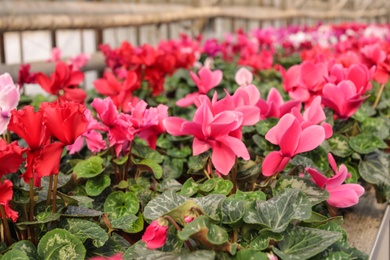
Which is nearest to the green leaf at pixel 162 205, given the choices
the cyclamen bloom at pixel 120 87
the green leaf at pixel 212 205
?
the green leaf at pixel 212 205

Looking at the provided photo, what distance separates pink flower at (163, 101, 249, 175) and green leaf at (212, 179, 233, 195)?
0.12 feet

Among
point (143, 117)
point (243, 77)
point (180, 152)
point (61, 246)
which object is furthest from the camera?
point (243, 77)

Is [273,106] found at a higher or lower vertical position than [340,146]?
higher

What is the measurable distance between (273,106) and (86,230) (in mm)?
653

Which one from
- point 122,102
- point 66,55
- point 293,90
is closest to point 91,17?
point 66,55

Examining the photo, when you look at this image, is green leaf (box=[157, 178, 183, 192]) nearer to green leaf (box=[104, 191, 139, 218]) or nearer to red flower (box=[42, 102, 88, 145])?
green leaf (box=[104, 191, 139, 218])

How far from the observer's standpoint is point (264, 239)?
972 mm

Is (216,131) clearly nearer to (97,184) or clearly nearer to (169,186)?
(169,186)

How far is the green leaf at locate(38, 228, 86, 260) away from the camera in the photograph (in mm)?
992

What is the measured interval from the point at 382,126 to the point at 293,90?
1.17ft

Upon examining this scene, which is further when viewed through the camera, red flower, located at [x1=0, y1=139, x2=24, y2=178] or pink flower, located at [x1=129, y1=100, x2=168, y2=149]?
pink flower, located at [x1=129, y1=100, x2=168, y2=149]

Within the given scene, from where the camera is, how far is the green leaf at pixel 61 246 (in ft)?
3.26

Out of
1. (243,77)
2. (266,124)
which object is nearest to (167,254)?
(266,124)

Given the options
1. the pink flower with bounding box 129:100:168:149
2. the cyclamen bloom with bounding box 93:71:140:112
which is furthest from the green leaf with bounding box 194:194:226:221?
the cyclamen bloom with bounding box 93:71:140:112
